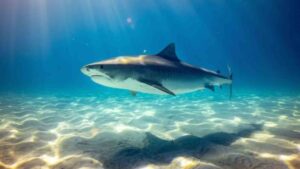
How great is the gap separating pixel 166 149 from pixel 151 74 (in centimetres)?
201

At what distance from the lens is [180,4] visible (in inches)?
2581

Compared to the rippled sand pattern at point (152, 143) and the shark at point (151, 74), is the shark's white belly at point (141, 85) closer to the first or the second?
the shark at point (151, 74)

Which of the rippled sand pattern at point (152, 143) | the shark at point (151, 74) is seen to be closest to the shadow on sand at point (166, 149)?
the rippled sand pattern at point (152, 143)

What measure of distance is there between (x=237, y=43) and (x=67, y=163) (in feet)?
423

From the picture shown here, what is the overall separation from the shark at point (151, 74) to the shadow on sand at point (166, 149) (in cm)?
136

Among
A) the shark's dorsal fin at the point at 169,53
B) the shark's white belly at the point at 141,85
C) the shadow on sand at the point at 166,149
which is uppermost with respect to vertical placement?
the shark's dorsal fin at the point at 169,53

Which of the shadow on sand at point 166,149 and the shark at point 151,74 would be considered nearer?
the shadow on sand at point 166,149

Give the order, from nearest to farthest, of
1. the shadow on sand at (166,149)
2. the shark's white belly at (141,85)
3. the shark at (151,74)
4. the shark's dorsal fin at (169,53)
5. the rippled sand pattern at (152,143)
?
the rippled sand pattern at (152,143), the shadow on sand at (166,149), the shark at (151,74), the shark's white belly at (141,85), the shark's dorsal fin at (169,53)

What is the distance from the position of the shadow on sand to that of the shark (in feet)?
4.47

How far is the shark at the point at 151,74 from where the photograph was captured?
529 centimetres

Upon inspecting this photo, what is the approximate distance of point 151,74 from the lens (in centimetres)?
606

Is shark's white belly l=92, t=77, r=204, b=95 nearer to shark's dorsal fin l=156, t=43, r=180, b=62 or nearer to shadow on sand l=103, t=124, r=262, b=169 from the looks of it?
shark's dorsal fin l=156, t=43, r=180, b=62

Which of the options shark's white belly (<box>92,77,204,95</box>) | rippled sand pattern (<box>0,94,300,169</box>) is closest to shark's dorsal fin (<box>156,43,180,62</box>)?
shark's white belly (<box>92,77,204,95</box>)

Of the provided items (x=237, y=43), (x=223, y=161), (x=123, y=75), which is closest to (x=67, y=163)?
(x=123, y=75)
